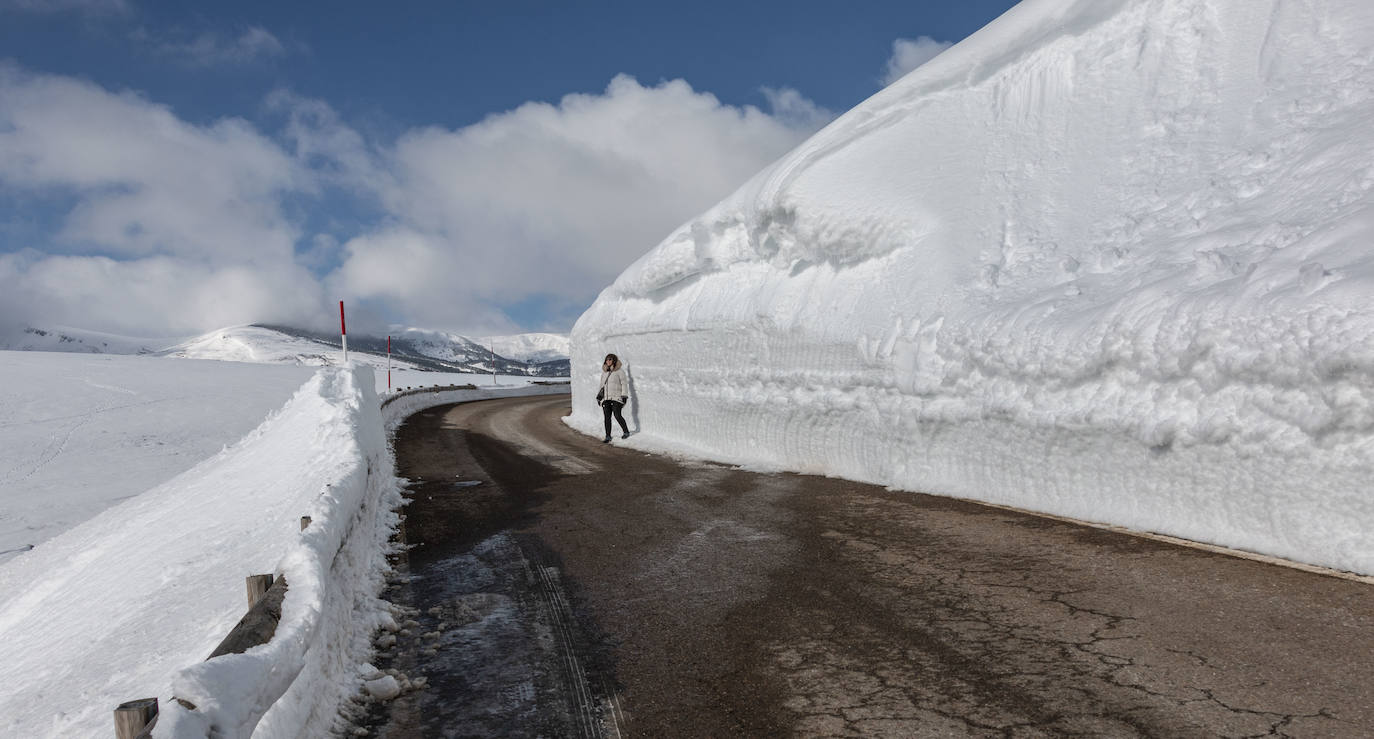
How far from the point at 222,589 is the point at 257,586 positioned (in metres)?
2.45

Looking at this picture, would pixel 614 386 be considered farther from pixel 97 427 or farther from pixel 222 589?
pixel 97 427

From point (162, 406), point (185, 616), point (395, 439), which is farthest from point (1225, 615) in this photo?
point (162, 406)

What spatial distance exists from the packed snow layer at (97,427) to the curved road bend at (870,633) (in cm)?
1267

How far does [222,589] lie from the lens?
17.8 feet

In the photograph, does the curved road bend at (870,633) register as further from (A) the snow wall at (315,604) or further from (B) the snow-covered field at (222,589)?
(B) the snow-covered field at (222,589)

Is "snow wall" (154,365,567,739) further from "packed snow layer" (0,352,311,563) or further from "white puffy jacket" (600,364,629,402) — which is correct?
"packed snow layer" (0,352,311,563)

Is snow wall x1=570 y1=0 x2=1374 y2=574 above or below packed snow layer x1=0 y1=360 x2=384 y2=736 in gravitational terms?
above

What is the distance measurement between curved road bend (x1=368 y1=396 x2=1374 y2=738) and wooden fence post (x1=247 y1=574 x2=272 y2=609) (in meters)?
0.82

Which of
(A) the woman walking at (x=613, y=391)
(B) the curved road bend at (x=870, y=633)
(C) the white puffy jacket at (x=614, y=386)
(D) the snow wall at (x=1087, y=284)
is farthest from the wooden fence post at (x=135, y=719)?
(C) the white puffy jacket at (x=614, y=386)

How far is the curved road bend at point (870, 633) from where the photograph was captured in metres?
3.13

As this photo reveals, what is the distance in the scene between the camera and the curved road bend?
3129mm

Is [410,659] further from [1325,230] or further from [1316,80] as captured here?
[1316,80]

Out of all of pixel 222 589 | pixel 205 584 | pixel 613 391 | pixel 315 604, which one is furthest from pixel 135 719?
pixel 613 391

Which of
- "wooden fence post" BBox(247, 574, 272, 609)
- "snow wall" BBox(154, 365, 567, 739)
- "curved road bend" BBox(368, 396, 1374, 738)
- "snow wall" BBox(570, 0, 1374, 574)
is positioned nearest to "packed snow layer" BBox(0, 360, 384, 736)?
"snow wall" BBox(154, 365, 567, 739)
